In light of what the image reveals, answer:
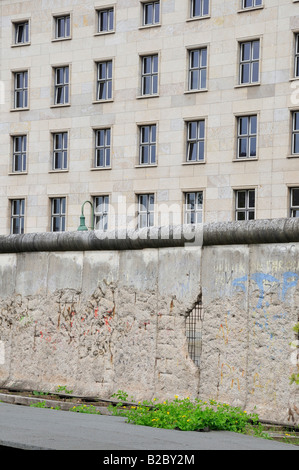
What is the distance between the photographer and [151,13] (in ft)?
154

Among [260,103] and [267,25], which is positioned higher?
[267,25]

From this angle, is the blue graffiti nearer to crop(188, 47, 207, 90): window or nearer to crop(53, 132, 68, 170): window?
crop(188, 47, 207, 90): window

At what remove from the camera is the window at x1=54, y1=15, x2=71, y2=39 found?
50031mm

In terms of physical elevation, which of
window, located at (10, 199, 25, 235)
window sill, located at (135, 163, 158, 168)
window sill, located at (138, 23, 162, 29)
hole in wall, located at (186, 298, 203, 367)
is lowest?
hole in wall, located at (186, 298, 203, 367)

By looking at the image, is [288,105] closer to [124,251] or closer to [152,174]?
[152,174]

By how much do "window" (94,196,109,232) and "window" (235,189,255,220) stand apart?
7488 mm

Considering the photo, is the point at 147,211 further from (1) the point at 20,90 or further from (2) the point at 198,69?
(1) the point at 20,90

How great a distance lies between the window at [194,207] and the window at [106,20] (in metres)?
9.96

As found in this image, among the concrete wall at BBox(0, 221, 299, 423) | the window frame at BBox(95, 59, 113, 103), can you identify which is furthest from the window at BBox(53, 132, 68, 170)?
the concrete wall at BBox(0, 221, 299, 423)

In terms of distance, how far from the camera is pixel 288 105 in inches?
1670

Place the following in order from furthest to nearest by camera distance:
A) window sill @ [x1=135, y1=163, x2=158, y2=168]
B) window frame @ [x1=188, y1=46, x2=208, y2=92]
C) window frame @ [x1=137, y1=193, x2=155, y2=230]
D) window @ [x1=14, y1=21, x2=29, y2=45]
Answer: window @ [x1=14, y1=21, x2=29, y2=45] < window sill @ [x1=135, y1=163, x2=158, y2=168] < window frame @ [x1=137, y1=193, x2=155, y2=230] < window frame @ [x1=188, y1=46, x2=208, y2=92]

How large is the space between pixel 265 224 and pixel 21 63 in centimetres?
4070
